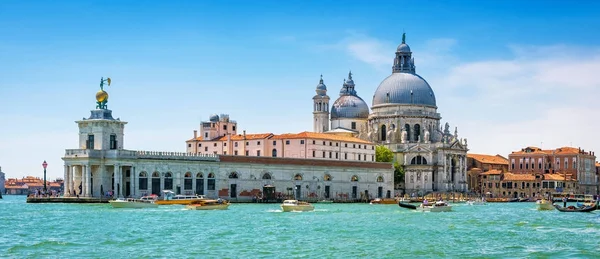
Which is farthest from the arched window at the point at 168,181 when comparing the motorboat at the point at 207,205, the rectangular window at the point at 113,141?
the motorboat at the point at 207,205

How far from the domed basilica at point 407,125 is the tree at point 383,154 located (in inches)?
162

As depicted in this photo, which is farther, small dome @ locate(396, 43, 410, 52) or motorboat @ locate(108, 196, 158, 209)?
small dome @ locate(396, 43, 410, 52)

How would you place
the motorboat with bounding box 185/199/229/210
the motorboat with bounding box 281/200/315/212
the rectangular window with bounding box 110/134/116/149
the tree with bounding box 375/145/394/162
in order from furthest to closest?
the tree with bounding box 375/145/394/162
the rectangular window with bounding box 110/134/116/149
the motorboat with bounding box 185/199/229/210
the motorboat with bounding box 281/200/315/212

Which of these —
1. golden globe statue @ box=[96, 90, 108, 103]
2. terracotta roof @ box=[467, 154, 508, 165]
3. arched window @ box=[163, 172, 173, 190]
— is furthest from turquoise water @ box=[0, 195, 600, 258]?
terracotta roof @ box=[467, 154, 508, 165]

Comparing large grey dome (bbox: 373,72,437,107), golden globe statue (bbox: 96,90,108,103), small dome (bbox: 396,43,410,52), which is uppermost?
small dome (bbox: 396,43,410,52)

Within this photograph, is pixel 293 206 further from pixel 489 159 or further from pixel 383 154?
pixel 489 159

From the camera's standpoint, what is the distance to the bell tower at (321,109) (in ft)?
404

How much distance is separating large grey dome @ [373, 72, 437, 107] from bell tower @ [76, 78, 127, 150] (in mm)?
49743

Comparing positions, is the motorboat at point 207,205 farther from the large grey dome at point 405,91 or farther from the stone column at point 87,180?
the large grey dome at point 405,91

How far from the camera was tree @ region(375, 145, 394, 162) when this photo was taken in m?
111

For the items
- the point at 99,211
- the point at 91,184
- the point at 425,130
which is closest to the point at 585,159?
the point at 425,130

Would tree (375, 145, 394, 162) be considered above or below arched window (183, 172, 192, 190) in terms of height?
above

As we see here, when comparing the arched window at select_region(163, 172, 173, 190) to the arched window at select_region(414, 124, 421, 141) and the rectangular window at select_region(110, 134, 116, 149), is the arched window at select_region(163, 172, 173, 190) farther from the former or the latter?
the arched window at select_region(414, 124, 421, 141)

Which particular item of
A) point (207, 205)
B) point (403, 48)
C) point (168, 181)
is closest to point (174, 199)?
point (168, 181)
